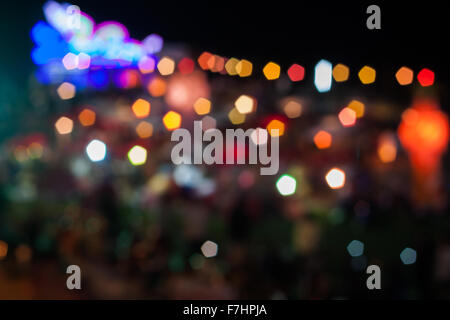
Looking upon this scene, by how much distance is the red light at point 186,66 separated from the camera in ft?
14.4

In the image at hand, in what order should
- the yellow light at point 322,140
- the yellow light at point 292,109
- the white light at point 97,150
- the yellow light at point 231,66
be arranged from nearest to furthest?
the yellow light at point 231,66 < the white light at point 97,150 < the yellow light at point 292,109 < the yellow light at point 322,140

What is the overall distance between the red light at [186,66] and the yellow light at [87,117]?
3.83 feet

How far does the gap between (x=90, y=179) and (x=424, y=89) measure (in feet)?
14.3

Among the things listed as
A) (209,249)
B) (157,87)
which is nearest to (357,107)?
(157,87)

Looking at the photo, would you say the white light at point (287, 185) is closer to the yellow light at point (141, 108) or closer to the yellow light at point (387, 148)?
the yellow light at point (387, 148)

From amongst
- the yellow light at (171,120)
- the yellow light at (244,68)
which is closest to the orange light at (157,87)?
the yellow light at (171,120)

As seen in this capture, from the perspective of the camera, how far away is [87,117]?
4926mm

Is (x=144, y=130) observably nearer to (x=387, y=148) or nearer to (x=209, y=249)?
(x=209, y=249)

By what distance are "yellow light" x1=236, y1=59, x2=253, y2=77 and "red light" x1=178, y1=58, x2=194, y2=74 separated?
70 centimetres

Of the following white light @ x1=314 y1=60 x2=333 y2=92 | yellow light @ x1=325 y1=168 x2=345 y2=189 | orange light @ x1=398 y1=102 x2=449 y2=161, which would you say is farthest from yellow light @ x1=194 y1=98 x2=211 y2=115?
orange light @ x1=398 y1=102 x2=449 y2=161

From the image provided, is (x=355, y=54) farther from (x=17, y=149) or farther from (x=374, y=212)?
(x=17, y=149)

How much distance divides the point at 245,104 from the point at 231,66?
3.10 feet

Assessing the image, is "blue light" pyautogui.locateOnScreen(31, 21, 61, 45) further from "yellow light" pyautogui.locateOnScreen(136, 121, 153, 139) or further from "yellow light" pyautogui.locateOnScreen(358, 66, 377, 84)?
"yellow light" pyautogui.locateOnScreen(358, 66, 377, 84)

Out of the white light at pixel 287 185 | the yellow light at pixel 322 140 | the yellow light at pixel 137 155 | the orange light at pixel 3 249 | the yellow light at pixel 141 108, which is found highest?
the yellow light at pixel 141 108
